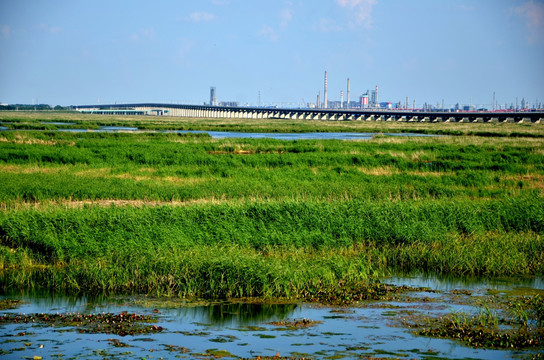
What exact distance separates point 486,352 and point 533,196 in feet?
54.9

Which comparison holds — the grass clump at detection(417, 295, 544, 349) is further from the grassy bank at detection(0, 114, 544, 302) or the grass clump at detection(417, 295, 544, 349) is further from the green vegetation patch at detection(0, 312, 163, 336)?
the green vegetation patch at detection(0, 312, 163, 336)

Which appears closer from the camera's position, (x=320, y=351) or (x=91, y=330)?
(x=320, y=351)

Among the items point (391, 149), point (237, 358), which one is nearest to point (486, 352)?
point (237, 358)

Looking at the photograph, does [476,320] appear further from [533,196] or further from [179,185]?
[179,185]

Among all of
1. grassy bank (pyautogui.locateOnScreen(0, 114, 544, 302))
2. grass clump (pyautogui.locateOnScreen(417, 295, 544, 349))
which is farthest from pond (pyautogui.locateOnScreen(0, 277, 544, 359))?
grassy bank (pyautogui.locateOnScreen(0, 114, 544, 302))

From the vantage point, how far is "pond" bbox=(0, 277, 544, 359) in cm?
1126

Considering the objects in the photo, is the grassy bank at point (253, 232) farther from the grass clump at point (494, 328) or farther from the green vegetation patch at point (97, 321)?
the grass clump at point (494, 328)

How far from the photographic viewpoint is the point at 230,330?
12.8 meters

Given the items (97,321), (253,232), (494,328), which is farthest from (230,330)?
(253,232)

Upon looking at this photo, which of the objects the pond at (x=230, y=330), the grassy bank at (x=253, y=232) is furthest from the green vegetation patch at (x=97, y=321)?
the grassy bank at (x=253, y=232)

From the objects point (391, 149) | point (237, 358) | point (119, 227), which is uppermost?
point (391, 149)

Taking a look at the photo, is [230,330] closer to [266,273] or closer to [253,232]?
[266,273]

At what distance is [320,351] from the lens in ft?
37.3

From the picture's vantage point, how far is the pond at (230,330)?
11258 millimetres
